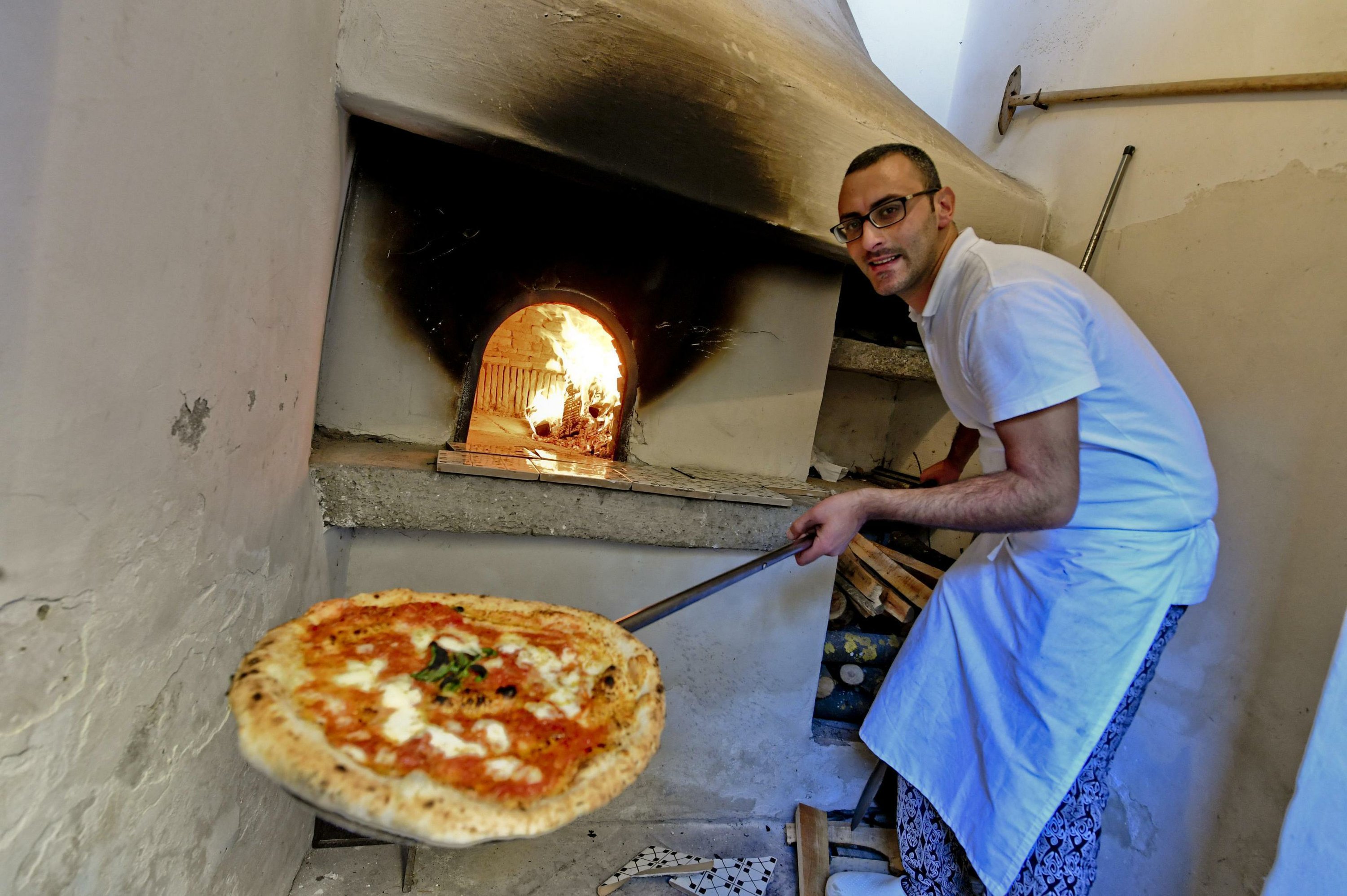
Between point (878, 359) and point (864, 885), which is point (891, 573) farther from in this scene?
point (864, 885)

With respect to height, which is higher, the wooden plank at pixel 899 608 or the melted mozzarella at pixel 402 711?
the melted mozzarella at pixel 402 711

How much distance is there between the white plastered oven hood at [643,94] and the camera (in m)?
1.82

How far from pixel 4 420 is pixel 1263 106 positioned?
341 cm

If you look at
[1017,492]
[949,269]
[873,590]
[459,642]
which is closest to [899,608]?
[873,590]

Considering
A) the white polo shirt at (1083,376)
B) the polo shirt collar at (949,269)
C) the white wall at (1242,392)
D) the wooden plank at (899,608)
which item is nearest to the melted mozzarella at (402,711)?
the white polo shirt at (1083,376)

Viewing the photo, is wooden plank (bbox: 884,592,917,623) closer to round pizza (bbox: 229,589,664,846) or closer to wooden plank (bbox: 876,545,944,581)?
wooden plank (bbox: 876,545,944,581)

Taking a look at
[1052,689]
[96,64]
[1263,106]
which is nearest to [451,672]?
[96,64]

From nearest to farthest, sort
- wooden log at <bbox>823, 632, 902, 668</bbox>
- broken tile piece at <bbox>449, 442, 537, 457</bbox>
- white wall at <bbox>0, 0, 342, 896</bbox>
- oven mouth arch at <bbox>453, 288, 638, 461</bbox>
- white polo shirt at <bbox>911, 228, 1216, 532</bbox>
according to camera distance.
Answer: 1. white wall at <bbox>0, 0, 342, 896</bbox>
2. white polo shirt at <bbox>911, 228, 1216, 532</bbox>
3. broken tile piece at <bbox>449, 442, 537, 457</bbox>
4. oven mouth arch at <bbox>453, 288, 638, 461</bbox>
5. wooden log at <bbox>823, 632, 902, 668</bbox>

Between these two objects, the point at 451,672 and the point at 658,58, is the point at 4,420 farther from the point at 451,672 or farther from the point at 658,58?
the point at 658,58

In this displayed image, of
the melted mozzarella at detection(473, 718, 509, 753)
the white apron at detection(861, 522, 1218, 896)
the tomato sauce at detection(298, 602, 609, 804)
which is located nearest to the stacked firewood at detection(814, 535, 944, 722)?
the white apron at detection(861, 522, 1218, 896)

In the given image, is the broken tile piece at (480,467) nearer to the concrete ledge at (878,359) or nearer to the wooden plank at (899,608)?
the concrete ledge at (878,359)

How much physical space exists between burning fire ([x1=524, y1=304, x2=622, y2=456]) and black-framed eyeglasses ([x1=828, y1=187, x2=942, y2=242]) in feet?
4.52

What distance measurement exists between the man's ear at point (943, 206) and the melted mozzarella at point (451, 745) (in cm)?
186

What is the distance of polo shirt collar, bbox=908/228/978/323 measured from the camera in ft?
6.34
